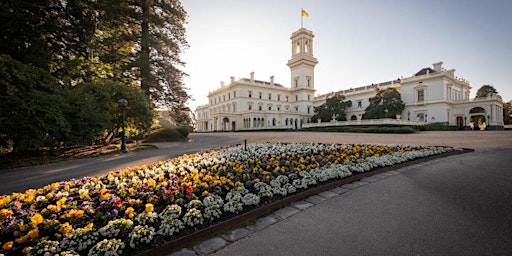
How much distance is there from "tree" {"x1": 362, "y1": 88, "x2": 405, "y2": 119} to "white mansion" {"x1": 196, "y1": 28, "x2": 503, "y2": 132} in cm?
175

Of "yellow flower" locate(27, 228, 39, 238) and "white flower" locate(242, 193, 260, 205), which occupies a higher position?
"yellow flower" locate(27, 228, 39, 238)

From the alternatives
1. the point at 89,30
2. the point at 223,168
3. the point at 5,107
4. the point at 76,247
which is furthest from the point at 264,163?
the point at 89,30

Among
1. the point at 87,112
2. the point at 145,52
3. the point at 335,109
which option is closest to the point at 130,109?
the point at 87,112

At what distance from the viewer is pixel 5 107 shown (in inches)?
313

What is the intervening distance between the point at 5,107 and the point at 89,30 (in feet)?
33.6

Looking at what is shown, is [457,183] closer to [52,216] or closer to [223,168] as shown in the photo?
[223,168]

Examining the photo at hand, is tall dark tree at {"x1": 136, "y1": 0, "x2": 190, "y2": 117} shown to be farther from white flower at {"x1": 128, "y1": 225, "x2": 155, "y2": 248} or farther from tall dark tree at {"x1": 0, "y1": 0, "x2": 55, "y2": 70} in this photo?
white flower at {"x1": 128, "y1": 225, "x2": 155, "y2": 248}

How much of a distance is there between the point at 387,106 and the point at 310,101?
22.3 meters

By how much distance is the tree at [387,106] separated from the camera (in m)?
41.5

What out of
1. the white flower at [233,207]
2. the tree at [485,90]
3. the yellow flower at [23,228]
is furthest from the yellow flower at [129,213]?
the tree at [485,90]

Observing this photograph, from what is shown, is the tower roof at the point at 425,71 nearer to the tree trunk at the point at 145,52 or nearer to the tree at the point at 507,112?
the tree at the point at 507,112

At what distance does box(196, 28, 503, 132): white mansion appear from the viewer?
39188mm

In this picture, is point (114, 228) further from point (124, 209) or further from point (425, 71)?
point (425, 71)

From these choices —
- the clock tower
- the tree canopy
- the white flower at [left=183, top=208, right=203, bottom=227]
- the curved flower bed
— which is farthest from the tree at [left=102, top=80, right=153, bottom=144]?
the clock tower
